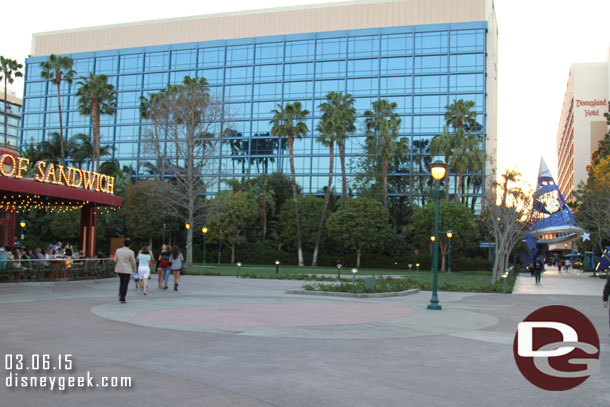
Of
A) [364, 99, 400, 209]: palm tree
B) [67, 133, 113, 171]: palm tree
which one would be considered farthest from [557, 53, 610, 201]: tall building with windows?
[67, 133, 113, 171]: palm tree

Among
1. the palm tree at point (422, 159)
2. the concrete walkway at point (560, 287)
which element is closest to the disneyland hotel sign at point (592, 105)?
the palm tree at point (422, 159)

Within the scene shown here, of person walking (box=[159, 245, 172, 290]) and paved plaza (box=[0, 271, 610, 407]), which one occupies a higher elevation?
person walking (box=[159, 245, 172, 290])

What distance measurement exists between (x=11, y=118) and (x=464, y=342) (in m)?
160

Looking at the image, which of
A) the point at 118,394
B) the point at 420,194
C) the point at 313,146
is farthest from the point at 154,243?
the point at 118,394

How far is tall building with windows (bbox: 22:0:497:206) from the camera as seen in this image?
249ft

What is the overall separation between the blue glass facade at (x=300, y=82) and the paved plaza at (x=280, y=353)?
199 ft

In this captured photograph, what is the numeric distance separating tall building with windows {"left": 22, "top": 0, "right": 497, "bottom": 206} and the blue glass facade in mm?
149

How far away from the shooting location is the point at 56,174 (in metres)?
27.7

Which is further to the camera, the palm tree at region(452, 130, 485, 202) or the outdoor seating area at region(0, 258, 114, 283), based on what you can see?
the palm tree at region(452, 130, 485, 202)

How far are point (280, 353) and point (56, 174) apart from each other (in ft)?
74.1

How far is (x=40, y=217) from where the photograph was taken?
2810 inches

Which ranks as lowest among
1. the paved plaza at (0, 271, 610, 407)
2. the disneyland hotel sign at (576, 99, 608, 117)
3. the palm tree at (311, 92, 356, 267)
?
the paved plaza at (0, 271, 610, 407)

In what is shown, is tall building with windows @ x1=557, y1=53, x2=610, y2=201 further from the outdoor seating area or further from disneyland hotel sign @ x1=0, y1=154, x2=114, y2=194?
the outdoor seating area

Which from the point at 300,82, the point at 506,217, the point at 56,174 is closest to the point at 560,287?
the point at 506,217
